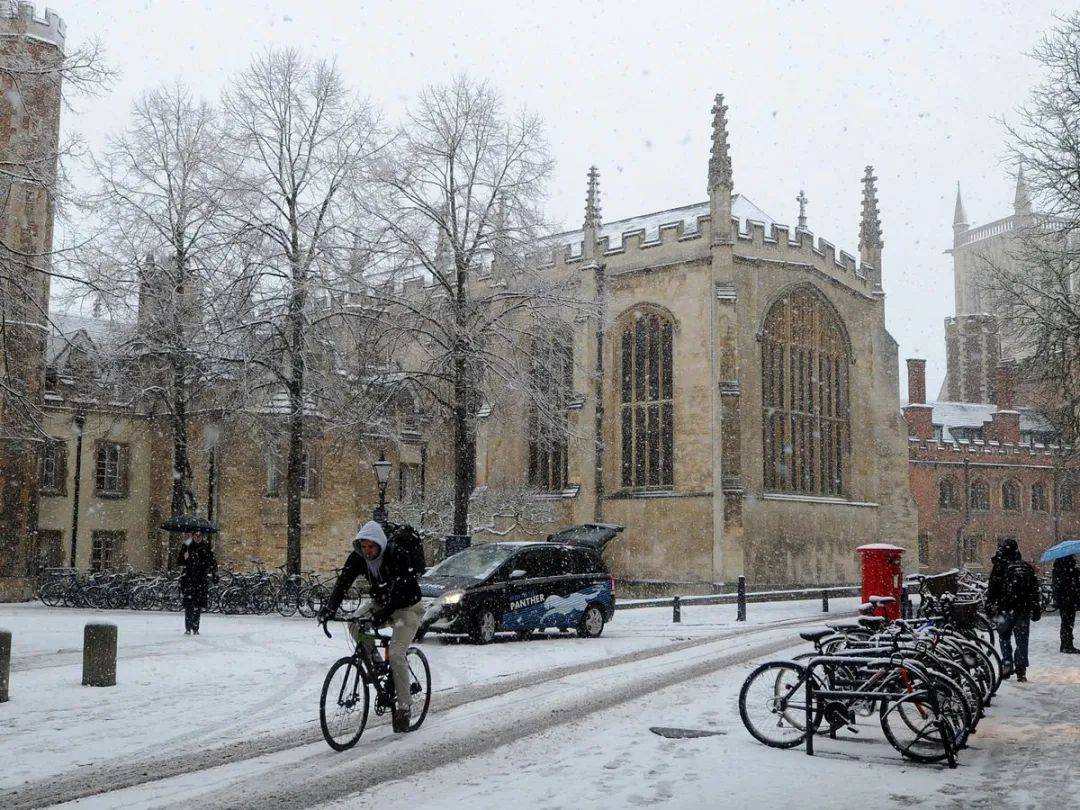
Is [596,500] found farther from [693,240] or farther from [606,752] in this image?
[606,752]

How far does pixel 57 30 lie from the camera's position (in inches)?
1096

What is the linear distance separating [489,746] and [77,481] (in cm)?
2734

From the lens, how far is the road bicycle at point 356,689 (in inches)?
303

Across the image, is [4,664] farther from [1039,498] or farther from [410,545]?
[1039,498]

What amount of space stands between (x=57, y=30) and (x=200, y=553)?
17.5 meters

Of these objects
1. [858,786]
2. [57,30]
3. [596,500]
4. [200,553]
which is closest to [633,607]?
[596,500]

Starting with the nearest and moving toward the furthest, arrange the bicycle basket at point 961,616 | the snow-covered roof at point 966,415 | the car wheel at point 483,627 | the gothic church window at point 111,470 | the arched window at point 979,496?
the bicycle basket at point 961,616
the car wheel at point 483,627
the gothic church window at point 111,470
the arched window at point 979,496
the snow-covered roof at point 966,415

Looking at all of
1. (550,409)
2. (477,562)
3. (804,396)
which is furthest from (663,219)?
(477,562)

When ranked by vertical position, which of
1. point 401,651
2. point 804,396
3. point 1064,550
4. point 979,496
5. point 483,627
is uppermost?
point 804,396

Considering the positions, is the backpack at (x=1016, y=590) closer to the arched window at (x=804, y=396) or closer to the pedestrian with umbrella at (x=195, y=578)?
the pedestrian with umbrella at (x=195, y=578)

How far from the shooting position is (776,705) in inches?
308

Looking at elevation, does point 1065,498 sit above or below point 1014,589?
above

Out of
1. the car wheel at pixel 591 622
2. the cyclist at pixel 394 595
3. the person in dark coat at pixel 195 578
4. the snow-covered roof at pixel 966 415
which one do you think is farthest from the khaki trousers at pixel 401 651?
the snow-covered roof at pixel 966 415

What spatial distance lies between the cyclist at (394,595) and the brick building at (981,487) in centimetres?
4853
